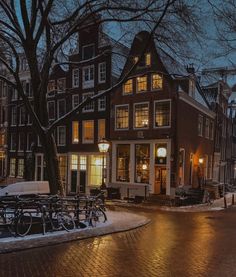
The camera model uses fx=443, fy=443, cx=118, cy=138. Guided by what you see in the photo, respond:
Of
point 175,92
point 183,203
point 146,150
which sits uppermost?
point 175,92

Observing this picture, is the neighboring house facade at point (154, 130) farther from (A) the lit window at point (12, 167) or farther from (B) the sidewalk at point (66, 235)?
(A) the lit window at point (12, 167)

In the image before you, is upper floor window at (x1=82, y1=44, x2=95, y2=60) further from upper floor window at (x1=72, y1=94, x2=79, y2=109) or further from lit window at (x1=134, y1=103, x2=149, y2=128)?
lit window at (x1=134, y1=103, x2=149, y2=128)

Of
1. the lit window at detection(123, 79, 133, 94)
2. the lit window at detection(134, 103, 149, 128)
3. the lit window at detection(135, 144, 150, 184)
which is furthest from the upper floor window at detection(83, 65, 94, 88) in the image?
the lit window at detection(135, 144, 150, 184)

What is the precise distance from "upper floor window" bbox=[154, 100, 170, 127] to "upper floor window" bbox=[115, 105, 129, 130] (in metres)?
2.90

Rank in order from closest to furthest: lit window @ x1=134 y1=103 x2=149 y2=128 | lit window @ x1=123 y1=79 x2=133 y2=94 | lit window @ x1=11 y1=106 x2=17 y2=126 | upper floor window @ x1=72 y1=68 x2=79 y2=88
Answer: lit window @ x1=134 y1=103 x2=149 y2=128, lit window @ x1=123 y1=79 x2=133 y2=94, upper floor window @ x1=72 y1=68 x2=79 y2=88, lit window @ x1=11 y1=106 x2=17 y2=126

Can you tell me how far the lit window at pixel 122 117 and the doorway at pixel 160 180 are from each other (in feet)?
14.9

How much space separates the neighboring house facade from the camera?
33000 millimetres

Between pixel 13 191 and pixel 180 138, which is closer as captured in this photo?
pixel 13 191

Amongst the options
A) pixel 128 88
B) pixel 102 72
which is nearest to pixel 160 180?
pixel 128 88

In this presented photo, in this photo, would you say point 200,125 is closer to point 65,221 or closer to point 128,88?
point 128,88

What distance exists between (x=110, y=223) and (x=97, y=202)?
0.95 m

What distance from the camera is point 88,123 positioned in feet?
127

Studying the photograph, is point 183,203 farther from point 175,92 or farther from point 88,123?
point 88,123

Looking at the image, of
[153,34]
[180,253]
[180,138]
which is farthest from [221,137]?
[180,253]
